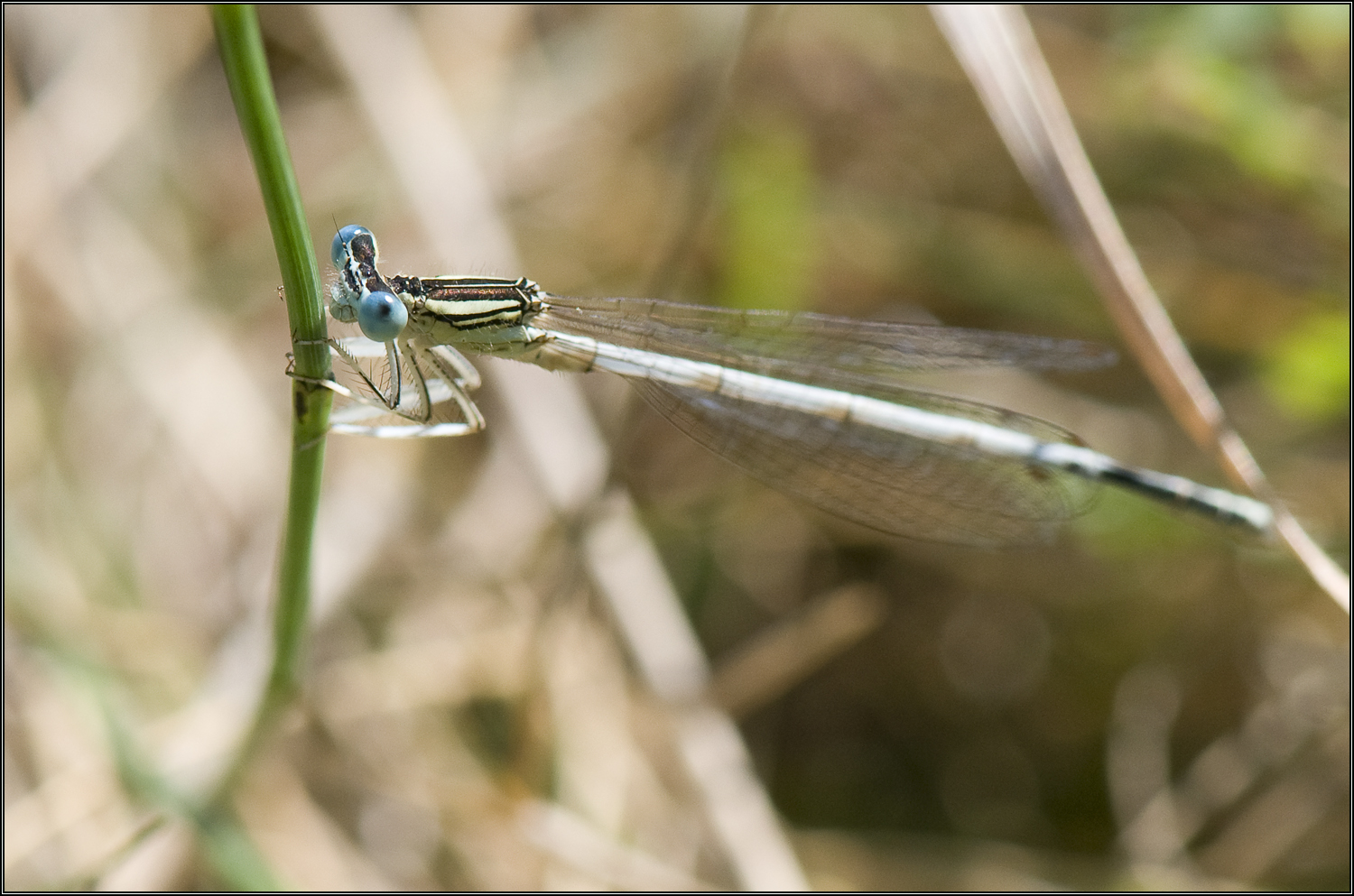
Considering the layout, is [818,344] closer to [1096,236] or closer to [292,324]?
[1096,236]

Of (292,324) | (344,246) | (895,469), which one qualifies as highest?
(895,469)

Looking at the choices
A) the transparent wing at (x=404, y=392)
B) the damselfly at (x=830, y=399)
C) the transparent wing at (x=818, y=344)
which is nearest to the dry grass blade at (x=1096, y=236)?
the damselfly at (x=830, y=399)

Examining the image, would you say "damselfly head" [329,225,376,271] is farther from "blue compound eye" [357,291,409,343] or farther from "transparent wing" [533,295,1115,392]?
"transparent wing" [533,295,1115,392]

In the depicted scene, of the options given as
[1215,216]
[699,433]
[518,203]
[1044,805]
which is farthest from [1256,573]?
[518,203]

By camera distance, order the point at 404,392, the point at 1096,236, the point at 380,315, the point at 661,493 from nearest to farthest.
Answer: the point at 380,315, the point at 404,392, the point at 1096,236, the point at 661,493

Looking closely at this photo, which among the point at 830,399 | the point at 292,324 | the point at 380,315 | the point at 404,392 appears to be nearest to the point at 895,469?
the point at 830,399

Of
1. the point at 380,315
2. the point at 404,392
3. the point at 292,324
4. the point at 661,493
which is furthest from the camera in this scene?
the point at 661,493

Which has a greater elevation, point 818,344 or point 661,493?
point 661,493

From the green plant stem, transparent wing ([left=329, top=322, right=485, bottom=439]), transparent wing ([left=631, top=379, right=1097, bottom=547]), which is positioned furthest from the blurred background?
the green plant stem
